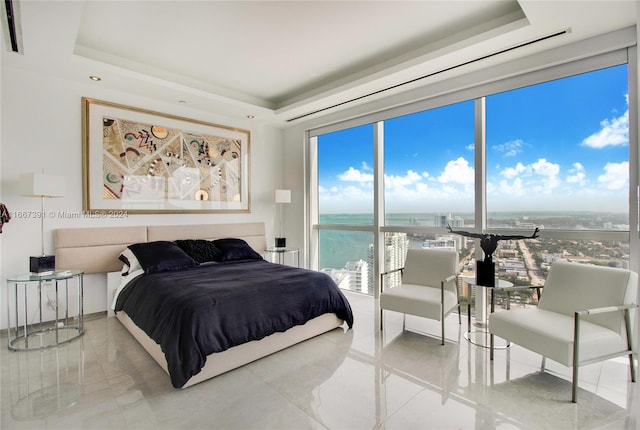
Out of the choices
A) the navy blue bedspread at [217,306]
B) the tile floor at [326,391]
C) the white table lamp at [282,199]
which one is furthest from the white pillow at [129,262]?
the white table lamp at [282,199]

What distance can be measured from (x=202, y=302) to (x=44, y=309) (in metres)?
2.46

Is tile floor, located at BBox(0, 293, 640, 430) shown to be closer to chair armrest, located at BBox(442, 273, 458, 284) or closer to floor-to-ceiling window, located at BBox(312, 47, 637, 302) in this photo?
chair armrest, located at BBox(442, 273, 458, 284)

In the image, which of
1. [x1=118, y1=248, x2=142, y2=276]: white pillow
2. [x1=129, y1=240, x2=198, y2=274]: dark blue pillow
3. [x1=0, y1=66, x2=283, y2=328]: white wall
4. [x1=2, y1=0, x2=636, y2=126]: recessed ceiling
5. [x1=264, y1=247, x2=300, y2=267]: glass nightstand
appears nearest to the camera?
[x1=2, y1=0, x2=636, y2=126]: recessed ceiling

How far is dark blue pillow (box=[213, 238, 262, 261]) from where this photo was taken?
176 inches

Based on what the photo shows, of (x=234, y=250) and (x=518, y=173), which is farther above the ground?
(x=518, y=173)

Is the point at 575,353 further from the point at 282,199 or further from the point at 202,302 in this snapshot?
the point at 282,199

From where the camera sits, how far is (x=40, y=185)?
320cm

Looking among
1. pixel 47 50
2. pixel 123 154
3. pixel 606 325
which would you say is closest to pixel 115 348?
pixel 123 154

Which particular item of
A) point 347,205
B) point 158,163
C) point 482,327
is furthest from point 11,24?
point 482,327

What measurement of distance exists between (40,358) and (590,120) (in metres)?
5.54

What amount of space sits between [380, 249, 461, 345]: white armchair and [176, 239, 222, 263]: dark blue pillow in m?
2.35

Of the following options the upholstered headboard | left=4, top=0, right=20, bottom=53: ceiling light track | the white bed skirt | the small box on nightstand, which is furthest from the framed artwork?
the white bed skirt

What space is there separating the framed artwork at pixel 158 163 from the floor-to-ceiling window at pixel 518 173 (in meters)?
2.26

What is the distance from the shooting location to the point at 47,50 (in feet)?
10.0
